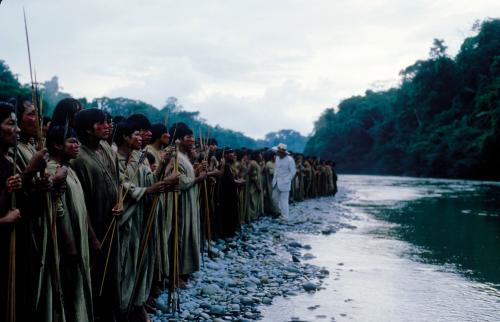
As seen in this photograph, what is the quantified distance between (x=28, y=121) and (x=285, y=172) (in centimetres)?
1028

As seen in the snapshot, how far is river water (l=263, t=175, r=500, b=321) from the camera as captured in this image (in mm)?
5816

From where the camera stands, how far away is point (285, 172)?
1353 cm

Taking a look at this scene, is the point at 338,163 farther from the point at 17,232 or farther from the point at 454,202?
the point at 17,232

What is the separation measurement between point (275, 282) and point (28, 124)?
14.5 feet

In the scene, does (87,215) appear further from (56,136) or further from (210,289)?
(210,289)

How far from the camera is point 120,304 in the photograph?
14.6 ft

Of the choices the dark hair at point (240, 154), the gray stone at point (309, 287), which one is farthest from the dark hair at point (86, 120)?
the dark hair at point (240, 154)

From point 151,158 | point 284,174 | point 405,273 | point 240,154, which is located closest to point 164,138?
point 151,158

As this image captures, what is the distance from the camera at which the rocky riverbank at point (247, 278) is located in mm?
5491

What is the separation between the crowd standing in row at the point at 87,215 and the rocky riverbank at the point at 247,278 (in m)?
0.27

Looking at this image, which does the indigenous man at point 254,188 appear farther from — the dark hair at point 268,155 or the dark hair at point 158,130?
the dark hair at point 158,130

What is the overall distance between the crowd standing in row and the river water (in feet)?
5.22

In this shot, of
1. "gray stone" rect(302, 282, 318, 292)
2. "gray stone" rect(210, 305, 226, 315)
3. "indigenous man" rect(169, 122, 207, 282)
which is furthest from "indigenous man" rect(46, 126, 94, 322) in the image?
"gray stone" rect(302, 282, 318, 292)

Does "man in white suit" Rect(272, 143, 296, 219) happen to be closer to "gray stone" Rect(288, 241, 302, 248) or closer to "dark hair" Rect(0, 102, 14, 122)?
"gray stone" Rect(288, 241, 302, 248)
